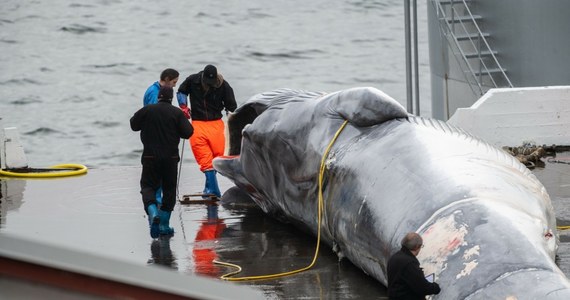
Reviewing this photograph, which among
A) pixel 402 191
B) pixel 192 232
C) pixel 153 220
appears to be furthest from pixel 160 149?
pixel 402 191

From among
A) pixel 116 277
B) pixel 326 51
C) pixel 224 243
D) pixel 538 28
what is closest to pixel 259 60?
pixel 326 51

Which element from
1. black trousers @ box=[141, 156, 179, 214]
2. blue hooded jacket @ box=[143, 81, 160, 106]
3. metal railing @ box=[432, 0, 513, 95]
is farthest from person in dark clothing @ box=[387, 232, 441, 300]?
metal railing @ box=[432, 0, 513, 95]

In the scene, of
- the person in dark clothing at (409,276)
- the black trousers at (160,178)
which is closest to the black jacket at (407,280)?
the person in dark clothing at (409,276)

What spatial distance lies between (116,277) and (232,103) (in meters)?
11.1

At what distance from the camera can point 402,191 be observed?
9641 millimetres

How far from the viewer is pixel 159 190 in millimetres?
13406

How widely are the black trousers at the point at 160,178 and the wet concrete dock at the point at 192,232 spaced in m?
0.44

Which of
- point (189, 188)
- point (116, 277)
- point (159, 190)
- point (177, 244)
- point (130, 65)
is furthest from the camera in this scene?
point (130, 65)

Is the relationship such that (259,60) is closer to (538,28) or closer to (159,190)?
(538,28)

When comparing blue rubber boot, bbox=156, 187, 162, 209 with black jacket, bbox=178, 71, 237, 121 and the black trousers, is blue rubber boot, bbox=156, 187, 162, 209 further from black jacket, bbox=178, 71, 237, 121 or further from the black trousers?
black jacket, bbox=178, 71, 237, 121

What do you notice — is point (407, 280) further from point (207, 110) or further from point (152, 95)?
point (207, 110)

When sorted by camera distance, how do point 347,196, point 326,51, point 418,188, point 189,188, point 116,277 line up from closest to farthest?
point 116,277 → point 418,188 → point 347,196 → point 189,188 → point 326,51

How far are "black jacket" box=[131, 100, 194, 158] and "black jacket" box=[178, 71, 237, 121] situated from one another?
1.89 metres

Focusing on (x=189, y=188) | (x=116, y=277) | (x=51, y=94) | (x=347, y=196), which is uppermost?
(x=116, y=277)
